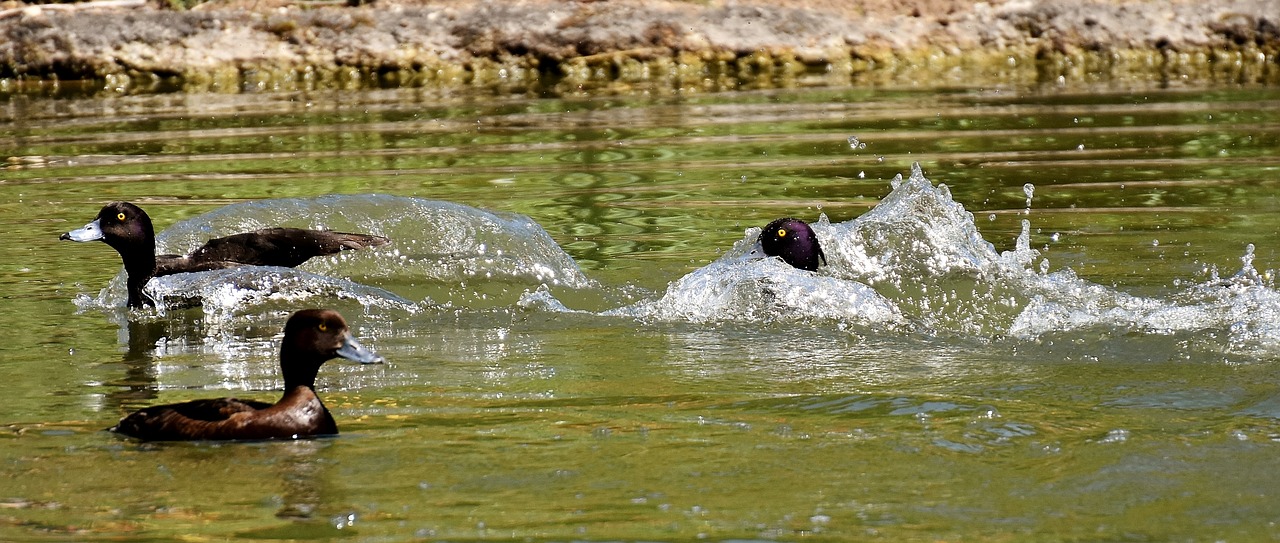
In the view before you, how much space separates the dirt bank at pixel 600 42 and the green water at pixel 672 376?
4.49 metres

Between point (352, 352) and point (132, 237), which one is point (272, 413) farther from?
point (132, 237)

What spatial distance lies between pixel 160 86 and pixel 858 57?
7.10m

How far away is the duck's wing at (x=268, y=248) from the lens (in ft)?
29.9

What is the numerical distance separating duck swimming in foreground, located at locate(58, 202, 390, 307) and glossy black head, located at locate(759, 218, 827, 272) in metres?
2.17

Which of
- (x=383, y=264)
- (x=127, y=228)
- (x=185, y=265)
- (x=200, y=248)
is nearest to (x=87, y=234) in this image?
(x=127, y=228)

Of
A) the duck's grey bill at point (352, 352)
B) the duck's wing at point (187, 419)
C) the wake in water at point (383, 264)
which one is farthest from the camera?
the wake in water at point (383, 264)

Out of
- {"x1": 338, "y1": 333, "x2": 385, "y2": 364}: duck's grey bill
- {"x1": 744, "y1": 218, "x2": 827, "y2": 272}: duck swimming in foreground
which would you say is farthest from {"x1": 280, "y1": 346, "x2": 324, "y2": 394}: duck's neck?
{"x1": 744, "y1": 218, "x2": 827, "y2": 272}: duck swimming in foreground

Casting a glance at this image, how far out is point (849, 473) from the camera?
5.21 m

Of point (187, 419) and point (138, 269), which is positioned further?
point (138, 269)

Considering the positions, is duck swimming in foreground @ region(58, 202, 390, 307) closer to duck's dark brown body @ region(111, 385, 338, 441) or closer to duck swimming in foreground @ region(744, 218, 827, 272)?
duck swimming in foreground @ region(744, 218, 827, 272)

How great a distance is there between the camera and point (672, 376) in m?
6.68

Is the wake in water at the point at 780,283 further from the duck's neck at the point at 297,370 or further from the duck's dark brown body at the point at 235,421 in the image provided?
the duck's dark brown body at the point at 235,421

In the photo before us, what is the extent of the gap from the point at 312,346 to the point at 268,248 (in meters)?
3.47

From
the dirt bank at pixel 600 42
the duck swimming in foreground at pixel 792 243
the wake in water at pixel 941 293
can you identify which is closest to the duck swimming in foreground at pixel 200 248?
the wake in water at pixel 941 293
